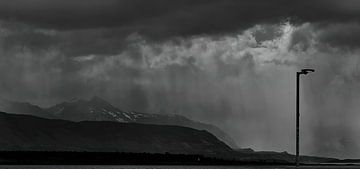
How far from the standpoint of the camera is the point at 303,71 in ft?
296

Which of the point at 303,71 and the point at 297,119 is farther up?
the point at 303,71

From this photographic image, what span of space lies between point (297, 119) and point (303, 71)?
6551mm

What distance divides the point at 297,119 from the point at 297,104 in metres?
2.19

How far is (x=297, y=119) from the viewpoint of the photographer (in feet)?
298

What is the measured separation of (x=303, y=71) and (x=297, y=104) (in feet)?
14.8

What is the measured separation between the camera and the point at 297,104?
90188 millimetres
